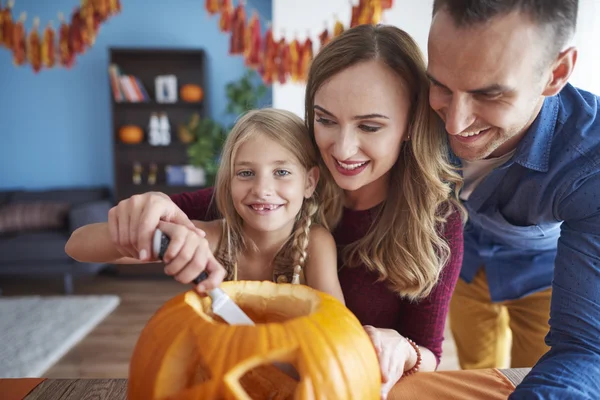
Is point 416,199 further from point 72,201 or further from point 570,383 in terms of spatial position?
point 72,201

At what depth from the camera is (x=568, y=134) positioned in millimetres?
910

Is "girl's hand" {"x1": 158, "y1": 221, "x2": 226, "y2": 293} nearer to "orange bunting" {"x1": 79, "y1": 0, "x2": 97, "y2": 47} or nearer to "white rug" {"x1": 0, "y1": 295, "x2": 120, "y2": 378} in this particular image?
"white rug" {"x1": 0, "y1": 295, "x2": 120, "y2": 378}

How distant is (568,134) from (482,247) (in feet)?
1.90

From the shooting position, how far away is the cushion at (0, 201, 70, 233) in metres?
3.74

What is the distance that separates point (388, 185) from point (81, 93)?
166 inches

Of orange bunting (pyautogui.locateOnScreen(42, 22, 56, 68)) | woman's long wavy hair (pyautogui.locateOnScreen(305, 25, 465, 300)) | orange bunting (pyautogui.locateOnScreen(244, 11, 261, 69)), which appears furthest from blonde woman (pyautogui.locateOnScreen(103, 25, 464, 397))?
orange bunting (pyautogui.locateOnScreen(42, 22, 56, 68))

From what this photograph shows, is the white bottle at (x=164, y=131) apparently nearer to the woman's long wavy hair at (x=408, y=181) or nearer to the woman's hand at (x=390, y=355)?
the woman's long wavy hair at (x=408, y=181)

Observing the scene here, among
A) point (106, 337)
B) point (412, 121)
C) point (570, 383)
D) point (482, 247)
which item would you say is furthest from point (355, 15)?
point (570, 383)

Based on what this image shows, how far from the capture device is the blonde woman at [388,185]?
0.86 meters

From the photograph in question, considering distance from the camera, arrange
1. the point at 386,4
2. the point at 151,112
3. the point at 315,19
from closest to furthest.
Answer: the point at 386,4
the point at 315,19
the point at 151,112

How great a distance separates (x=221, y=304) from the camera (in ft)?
1.90

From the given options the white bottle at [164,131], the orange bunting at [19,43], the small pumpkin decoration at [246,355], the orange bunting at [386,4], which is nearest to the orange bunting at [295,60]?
the orange bunting at [386,4]

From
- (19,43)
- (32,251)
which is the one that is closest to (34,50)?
(19,43)

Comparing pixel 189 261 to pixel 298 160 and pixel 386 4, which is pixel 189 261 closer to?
pixel 298 160
